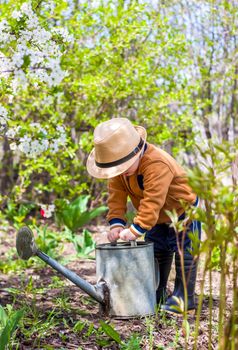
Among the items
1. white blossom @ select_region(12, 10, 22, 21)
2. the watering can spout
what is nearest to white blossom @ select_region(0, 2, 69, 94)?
white blossom @ select_region(12, 10, 22, 21)

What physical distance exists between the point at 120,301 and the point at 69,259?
5.46 ft

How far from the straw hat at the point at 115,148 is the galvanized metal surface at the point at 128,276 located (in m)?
0.39

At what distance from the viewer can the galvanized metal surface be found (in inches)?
109

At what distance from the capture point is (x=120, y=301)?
2.81 metres

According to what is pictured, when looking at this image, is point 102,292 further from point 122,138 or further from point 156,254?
point 122,138

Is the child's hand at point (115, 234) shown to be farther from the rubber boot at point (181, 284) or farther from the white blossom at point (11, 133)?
the white blossom at point (11, 133)

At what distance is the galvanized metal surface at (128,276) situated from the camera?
109 inches

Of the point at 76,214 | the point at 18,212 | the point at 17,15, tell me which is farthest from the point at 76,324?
the point at 18,212

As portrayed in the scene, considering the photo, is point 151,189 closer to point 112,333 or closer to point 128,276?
point 128,276

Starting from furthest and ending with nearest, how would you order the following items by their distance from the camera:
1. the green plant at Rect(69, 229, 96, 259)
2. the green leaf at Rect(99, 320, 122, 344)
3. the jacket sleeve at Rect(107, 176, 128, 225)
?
the green plant at Rect(69, 229, 96, 259)
the jacket sleeve at Rect(107, 176, 128, 225)
the green leaf at Rect(99, 320, 122, 344)

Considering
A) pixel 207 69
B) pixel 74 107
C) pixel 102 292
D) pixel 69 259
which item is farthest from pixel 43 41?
pixel 207 69

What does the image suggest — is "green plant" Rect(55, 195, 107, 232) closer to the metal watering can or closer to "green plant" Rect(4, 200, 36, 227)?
"green plant" Rect(4, 200, 36, 227)

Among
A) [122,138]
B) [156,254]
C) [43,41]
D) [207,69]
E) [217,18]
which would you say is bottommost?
[156,254]

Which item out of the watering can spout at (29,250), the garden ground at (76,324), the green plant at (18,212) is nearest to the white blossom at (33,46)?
the watering can spout at (29,250)
